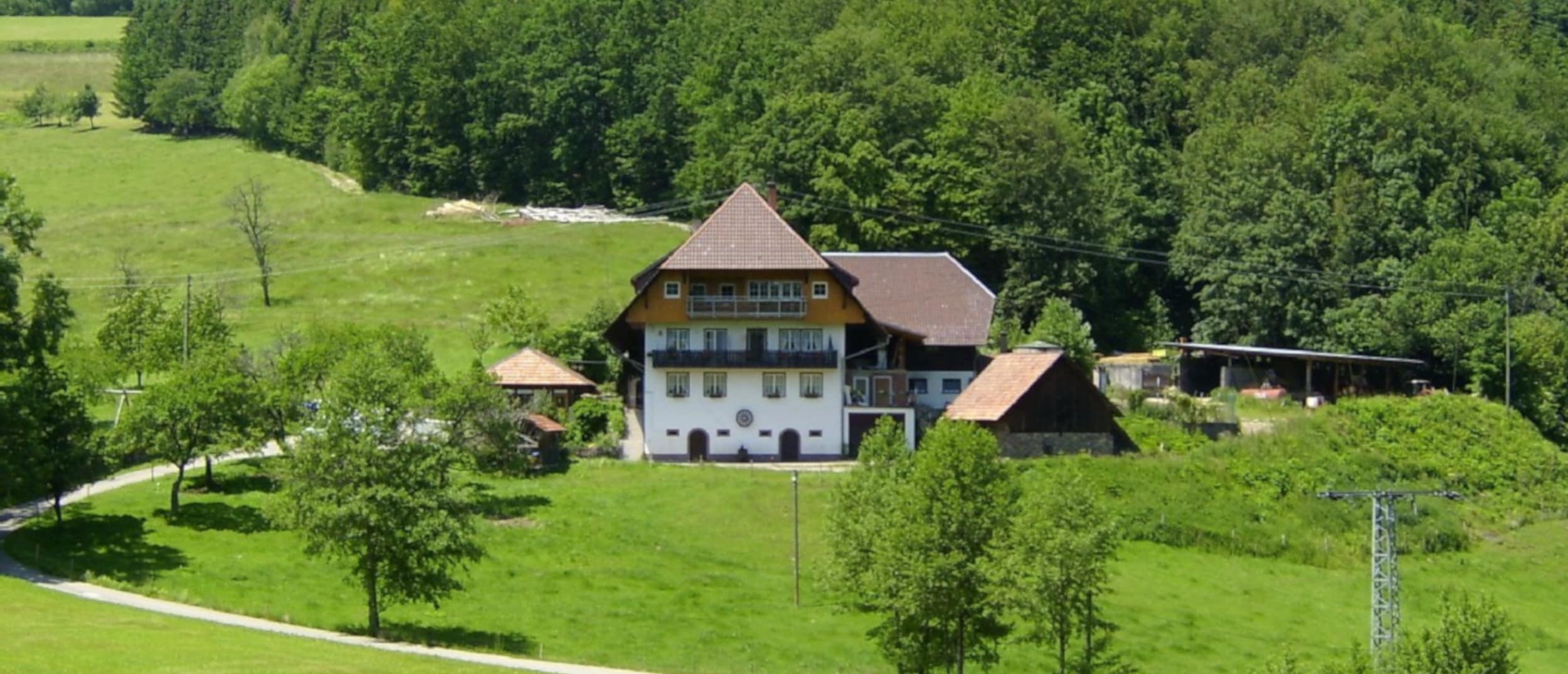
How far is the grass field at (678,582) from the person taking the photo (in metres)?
58.2

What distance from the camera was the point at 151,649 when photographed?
49250 millimetres

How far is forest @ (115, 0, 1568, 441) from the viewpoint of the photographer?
10362cm

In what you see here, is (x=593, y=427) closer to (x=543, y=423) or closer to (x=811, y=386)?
(x=543, y=423)

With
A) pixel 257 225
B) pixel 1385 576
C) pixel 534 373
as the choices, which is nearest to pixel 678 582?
pixel 1385 576

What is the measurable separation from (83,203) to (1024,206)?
189 feet

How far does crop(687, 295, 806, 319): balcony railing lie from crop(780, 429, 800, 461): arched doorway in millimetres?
4237

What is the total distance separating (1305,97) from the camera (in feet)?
390

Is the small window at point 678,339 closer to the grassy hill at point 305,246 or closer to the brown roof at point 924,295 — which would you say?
the brown roof at point 924,295

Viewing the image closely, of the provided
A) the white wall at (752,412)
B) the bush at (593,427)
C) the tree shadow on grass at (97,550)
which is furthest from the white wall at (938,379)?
the tree shadow on grass at (97,550)

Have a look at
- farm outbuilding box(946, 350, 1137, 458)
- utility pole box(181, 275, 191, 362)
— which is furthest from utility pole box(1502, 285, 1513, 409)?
utility pole box(181, 275, 191, 362)

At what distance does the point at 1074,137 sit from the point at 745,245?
30.2 m

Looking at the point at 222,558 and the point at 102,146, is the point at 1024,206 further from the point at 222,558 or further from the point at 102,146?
the point at 102,146

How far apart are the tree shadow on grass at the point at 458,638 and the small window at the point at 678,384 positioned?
2610 cm


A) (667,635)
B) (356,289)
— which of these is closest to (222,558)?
(667,635)
